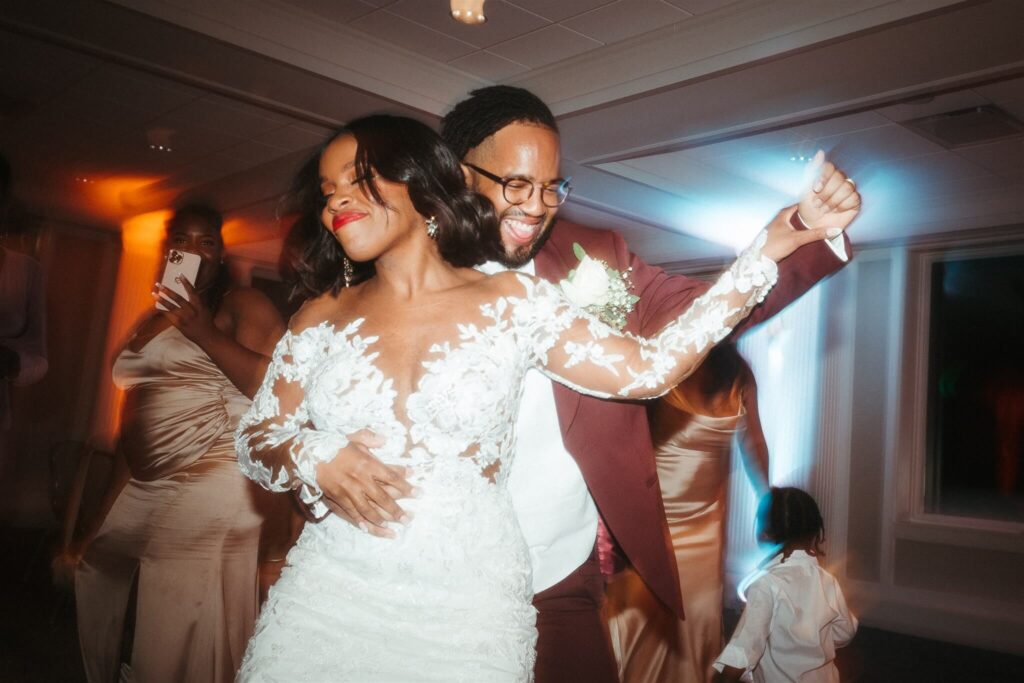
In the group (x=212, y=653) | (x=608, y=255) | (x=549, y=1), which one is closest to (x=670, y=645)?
(x=212, y=653)

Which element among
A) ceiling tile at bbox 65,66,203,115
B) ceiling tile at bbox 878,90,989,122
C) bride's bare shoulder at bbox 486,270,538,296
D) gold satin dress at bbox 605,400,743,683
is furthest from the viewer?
ceiling tile at bbox 65,66,203,115

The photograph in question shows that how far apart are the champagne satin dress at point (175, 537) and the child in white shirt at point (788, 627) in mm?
2012

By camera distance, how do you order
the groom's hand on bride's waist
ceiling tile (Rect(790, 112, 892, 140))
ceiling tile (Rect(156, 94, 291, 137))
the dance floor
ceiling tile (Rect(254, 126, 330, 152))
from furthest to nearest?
ceiling tile (Rect(254, 126, 330, 152)) < ceiling tile (Rect(156, 94, 291, 137)) < ceiling tile (Rect(790, 112, 892, 140)) < the dance floor < the groom's hand on bride's waist

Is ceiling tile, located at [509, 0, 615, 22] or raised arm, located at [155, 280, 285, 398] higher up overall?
ceiling tile, located at [509, 0, 615, 22]

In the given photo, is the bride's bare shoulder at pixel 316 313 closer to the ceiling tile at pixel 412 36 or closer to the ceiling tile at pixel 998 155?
the ceiling tile at pixel 412 36

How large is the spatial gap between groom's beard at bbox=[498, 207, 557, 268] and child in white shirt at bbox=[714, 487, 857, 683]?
2277mm

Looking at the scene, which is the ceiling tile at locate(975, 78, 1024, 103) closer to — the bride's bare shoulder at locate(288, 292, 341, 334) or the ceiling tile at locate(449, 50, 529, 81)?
the ceiling tile at locate(449, 50, 529, 81)

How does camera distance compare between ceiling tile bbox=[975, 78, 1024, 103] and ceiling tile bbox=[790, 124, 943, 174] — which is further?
ceiling tile bbox=[790, 124, 943, 174]

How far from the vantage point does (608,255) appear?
2135 millimetres

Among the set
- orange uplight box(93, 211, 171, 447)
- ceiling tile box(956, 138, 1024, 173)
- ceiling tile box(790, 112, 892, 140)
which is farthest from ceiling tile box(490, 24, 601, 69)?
orange uplight box(93, 211, 171, 447)

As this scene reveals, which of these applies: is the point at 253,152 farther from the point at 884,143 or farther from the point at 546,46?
the point at 884,143

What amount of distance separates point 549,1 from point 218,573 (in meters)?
3.58

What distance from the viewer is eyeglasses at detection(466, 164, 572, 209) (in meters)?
2.02

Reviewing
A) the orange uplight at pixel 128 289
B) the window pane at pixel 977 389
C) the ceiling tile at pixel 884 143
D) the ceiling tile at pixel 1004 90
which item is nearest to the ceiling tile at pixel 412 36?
the ceiling tile at pixel 884 143
